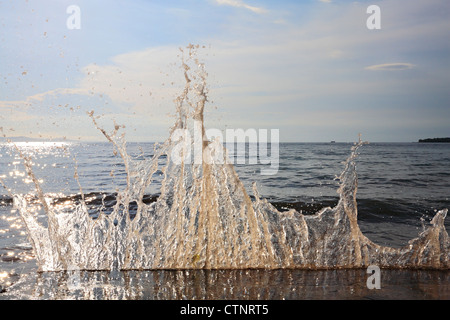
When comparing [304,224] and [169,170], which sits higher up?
[169,170]

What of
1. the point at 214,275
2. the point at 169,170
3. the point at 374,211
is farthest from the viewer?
the point at 374,211

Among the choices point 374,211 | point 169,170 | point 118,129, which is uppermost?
point 118,129

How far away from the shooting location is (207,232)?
5.64 metres

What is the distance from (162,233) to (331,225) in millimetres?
2452

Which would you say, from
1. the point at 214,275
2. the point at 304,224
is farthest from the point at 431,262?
the point at 214,275

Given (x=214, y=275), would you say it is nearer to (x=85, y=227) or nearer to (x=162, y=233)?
(x=162, y=233)

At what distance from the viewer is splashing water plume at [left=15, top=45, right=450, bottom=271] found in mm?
5242

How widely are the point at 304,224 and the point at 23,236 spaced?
4696 mm

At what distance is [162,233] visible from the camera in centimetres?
566

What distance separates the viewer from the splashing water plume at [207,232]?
5242mm

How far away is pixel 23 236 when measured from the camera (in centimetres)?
667
